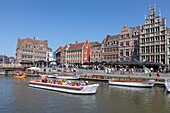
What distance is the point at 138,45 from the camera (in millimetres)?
66750

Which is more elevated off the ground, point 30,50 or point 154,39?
point 154,39

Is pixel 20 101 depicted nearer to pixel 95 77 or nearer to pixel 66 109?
pixel 66 109

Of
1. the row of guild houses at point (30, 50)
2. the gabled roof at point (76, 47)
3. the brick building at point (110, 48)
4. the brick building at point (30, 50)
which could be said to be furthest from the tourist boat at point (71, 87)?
the brick building at point (30, 50)

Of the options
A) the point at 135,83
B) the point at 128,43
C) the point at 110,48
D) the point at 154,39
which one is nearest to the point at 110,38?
the point at 110,48

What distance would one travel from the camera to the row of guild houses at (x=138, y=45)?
194 feet

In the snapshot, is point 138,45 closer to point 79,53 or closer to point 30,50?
point 79,53

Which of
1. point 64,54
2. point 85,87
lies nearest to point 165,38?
point 85,87

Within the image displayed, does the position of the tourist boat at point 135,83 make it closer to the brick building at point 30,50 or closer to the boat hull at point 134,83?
the boat hull at point 134,83

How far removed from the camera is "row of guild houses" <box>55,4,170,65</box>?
194 ft

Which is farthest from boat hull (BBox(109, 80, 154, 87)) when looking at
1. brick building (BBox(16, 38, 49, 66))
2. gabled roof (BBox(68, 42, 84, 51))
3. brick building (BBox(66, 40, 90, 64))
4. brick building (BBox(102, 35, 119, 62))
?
brick building (BBox(16, 38, 49, 66))

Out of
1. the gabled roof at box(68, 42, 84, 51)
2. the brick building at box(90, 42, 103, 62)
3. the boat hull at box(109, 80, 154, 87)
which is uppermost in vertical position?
the gabled roof at box(68, 42, 84, 51)

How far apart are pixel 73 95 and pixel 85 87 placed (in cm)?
211

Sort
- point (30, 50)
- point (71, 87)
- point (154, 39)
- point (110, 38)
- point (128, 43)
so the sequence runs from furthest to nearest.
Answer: point (30, 50), point (110, 38), point (128, 43), point (154, 39), point (71, 87)

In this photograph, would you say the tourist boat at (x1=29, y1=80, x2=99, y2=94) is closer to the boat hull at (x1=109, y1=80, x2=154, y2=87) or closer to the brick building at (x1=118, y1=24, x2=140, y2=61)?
the boat hull at (x1=109, y1=80, x2=154, y2=87)
